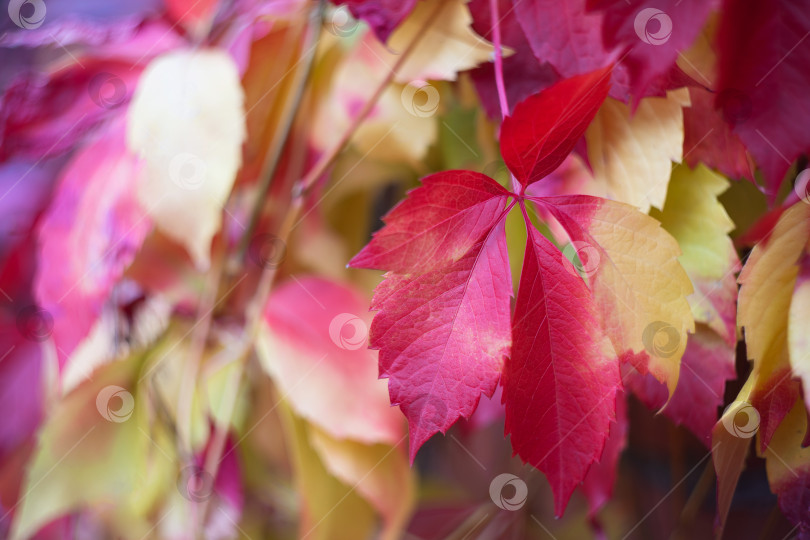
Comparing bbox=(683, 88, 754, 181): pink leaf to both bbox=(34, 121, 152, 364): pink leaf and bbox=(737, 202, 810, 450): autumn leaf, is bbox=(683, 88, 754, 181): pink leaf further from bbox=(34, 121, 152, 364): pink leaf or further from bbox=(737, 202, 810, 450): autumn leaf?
bbox=(34, 121, 152, 364): pink leaf

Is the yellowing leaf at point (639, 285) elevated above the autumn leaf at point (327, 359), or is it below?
above

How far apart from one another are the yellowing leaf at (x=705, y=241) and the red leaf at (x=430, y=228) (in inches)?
2.9

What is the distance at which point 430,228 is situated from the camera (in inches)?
6.1

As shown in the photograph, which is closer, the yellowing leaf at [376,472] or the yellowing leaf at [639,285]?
the yellowing leaf at [639,285]

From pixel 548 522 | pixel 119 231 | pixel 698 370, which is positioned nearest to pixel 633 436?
pixel 548 522

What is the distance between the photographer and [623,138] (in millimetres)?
186

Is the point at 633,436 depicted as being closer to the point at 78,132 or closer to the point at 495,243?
the point at 495,243

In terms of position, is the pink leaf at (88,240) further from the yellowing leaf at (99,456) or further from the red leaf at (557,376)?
the red leaf at (557,376)

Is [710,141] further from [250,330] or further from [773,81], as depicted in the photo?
[250,330]

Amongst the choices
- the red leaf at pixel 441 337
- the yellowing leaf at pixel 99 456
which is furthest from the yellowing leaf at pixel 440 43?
the yellowing leaf at pixel 99 456

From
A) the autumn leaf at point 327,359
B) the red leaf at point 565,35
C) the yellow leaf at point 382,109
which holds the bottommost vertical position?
the autumn leaf at point 327,359

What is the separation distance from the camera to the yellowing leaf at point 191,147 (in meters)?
0.25

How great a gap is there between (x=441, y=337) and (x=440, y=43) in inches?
5.3

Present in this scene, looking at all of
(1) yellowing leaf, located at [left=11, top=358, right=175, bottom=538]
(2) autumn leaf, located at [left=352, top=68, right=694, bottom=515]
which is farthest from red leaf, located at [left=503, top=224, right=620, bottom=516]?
(1) yellowing leaf, located at [left=11, top=358, right=175, bottom=538]
